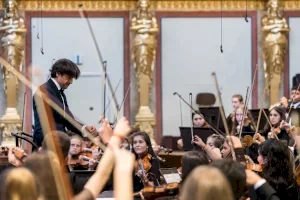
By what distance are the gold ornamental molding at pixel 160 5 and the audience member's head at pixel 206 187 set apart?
910 cm

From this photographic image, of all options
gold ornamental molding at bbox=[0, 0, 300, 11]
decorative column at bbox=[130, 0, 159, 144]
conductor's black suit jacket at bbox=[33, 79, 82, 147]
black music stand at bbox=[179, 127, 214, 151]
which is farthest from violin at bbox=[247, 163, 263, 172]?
gold ornamental molding at bbox=[0, 0, 300, 11]

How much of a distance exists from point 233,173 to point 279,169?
1403 millimetres

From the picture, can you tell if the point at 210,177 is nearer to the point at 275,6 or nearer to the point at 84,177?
the point at 84,177

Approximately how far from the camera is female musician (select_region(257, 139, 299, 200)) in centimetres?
523

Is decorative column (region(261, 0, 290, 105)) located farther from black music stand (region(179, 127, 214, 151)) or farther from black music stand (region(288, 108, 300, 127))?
black music stand (region(179, 127, 214, 151))

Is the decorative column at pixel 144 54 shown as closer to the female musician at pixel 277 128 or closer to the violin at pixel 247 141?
the female musician at pixel 277 128

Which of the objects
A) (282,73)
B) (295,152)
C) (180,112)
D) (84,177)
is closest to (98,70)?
(180,112)

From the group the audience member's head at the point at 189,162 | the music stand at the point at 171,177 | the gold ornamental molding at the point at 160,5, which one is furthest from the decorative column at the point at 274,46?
the audience member's head at the point at 189,162

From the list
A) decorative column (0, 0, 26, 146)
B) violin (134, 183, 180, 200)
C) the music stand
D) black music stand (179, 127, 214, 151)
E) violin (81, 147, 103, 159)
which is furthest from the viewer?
decorative column (0, 0, 26, 146)

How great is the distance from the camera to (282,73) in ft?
40.0

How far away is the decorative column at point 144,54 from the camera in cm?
1178

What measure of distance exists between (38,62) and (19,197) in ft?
28.8

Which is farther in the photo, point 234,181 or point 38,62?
point 38,62

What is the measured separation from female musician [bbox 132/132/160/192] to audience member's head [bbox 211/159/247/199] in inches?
106
